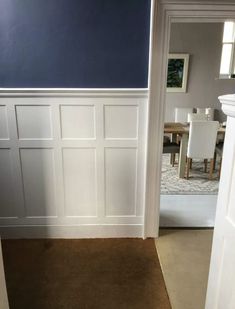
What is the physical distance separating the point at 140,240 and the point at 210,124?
202cm

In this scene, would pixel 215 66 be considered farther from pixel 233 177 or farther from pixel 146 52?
pixel 233 177

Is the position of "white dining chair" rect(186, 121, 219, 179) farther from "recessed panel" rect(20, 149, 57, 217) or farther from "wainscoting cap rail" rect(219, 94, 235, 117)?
"wainscoting cap rail" rect(219, 94, 235, 117)

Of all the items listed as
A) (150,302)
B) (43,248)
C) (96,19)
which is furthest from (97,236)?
(96,19)

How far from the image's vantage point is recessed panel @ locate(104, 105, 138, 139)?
2.17 meters

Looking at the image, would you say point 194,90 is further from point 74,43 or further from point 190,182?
point 74,43

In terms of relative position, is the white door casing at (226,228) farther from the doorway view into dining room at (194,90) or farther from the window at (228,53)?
the window at (228,53)

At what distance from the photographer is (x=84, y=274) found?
2.01m

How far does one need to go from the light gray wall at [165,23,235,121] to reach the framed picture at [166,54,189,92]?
4.0 inches

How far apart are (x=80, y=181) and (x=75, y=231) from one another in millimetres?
512

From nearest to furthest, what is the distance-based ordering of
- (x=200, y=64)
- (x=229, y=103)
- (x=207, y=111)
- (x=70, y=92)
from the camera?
(x=229, y=103), (x=70, y=92), (x=207, y=111), (x=200, y=64)

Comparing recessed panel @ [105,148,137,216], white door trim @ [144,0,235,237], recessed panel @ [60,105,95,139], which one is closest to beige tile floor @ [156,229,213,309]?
recessed panel @ [105,148,137,216]

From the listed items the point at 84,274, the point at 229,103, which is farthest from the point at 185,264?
the point at 229,103

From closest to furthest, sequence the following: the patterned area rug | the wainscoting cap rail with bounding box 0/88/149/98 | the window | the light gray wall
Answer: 1. the wainscoting cap rail with bounding box 0/88/149/98
2. the patterned area rug
3. the light gray wall
4. the window

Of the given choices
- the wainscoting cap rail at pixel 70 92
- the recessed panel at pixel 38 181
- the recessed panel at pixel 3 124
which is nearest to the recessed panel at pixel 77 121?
the wainscoting cap rail at pixel 70 92
